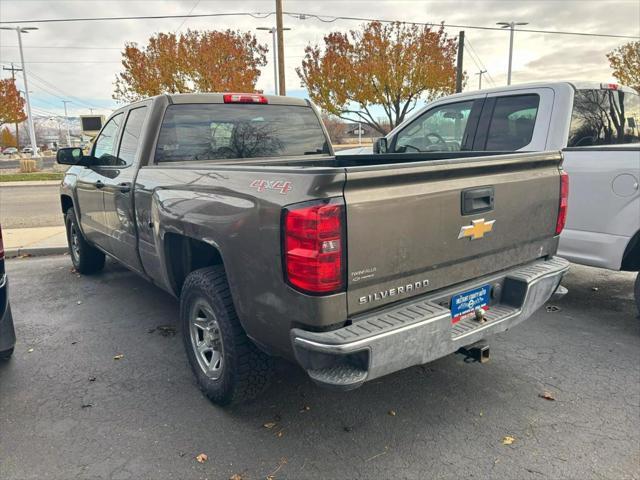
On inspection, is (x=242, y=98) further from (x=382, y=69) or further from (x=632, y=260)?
(x=382, y=69)

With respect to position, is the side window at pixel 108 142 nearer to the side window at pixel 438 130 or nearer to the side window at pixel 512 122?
the side window at pixel 438 130

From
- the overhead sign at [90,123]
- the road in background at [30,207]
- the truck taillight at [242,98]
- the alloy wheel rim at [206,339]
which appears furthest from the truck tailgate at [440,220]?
the overhead sign at [90,123]

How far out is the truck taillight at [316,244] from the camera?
211 cm

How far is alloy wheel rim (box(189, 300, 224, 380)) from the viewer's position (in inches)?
118

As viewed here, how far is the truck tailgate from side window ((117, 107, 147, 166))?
248 centimetres

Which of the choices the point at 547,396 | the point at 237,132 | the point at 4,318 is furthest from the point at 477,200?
the point at 4,318

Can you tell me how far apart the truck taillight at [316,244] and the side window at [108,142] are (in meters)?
2.93

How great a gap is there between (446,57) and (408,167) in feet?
74.2

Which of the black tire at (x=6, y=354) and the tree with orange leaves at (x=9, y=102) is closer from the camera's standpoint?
the black tire at (x=6, y=354)

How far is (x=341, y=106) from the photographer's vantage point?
23141 mm

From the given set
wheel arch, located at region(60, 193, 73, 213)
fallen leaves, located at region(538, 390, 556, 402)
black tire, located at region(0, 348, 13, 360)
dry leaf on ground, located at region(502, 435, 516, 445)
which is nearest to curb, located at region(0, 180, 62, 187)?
wheel arch, located at region(60, 193, 73, 213)

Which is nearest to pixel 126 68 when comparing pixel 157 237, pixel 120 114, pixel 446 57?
pixel 446 57

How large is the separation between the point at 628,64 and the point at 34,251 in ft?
93.4

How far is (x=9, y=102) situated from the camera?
124 ft
